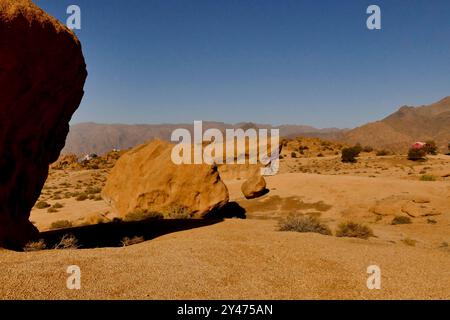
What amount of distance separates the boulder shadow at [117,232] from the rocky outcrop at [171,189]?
189cm

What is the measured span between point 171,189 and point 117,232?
12.9 ft

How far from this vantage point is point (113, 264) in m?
5.76

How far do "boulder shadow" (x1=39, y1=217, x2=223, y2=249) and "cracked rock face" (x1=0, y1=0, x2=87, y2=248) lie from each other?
1.51 meters

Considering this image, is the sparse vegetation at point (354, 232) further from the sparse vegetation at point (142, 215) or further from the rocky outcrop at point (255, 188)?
the rocky outcrop at point (255, 188)

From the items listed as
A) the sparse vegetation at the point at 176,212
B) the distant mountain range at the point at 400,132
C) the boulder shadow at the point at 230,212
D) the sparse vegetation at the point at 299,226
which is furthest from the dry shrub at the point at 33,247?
the distant mountain range at the point at 400,132

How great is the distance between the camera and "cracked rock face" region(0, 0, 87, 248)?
22.4ft

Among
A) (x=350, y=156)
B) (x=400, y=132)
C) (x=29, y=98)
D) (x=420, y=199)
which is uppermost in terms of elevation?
(x=400, y=132)

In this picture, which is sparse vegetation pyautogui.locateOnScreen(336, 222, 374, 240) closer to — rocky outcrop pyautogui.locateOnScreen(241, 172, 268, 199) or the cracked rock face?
the cracked rock face

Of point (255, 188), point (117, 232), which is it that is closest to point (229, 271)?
point (117, 232)

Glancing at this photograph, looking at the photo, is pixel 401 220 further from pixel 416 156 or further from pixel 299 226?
pixel 416 156

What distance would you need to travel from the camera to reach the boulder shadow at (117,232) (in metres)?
10.2

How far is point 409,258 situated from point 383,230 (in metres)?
6.56

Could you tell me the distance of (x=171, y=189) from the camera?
1508 cm

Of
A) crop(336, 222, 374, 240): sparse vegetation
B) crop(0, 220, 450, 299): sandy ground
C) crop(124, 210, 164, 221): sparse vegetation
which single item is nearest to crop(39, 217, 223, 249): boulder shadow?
crop(124, 210, 164, 221): sparse vegetation
